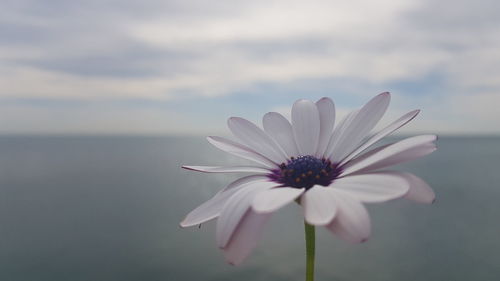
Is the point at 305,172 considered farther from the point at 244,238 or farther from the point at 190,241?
the point at 190,241

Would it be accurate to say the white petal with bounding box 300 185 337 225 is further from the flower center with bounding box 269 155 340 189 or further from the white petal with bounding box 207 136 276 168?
the white petal with bounding box 207 136 276 168

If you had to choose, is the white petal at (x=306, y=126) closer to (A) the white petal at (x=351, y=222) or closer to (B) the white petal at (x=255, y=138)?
(B) the white petal at (x=255, y=138)

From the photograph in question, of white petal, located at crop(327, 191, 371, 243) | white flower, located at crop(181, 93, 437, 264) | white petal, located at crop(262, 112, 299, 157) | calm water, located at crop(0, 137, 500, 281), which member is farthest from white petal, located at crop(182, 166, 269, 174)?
calm water, located at crop(0, 137, 500, 281)

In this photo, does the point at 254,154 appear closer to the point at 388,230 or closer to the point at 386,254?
the point at 386,254

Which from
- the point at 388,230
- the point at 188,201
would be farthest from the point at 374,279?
the point at 188,201

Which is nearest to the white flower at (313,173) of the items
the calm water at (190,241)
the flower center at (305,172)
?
the flower center at (305,172)

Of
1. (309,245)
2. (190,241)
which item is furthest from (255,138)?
(190,241)
